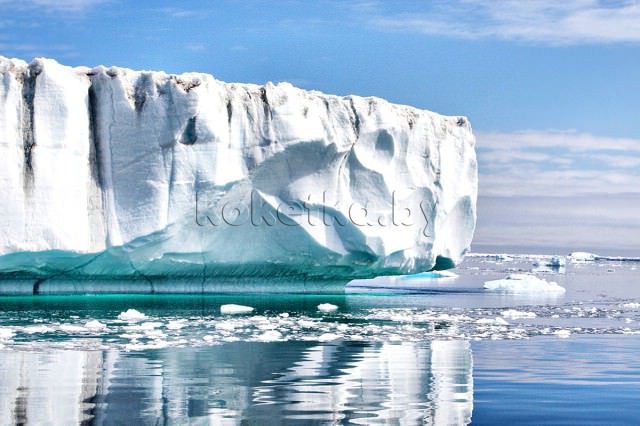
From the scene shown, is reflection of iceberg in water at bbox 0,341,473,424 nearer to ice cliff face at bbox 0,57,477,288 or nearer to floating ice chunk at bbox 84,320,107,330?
floating ice chunk at bbox 84,320,107,330

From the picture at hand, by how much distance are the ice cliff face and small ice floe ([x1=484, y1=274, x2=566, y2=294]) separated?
6512 mm

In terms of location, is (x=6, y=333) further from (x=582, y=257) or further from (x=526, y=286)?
(x=582, y=257)

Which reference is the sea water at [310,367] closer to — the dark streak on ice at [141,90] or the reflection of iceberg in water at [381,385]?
the reflection of iceberg in water at [381,385]

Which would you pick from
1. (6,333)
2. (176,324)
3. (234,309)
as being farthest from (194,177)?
(6,333)

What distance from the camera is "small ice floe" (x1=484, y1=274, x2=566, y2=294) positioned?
1003 inches

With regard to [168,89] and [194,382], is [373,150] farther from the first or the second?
[194,382]

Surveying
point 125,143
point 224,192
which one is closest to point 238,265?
point 224,192

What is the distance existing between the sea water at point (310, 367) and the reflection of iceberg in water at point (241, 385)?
0.01 meters

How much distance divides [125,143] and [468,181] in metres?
8.62

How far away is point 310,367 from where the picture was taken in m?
8.09

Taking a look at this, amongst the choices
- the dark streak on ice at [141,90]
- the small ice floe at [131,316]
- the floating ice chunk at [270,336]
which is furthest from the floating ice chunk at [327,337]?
the dark streak on ice at [141,90]

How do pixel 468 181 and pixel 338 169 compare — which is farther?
pixel 468 181

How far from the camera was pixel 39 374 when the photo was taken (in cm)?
739

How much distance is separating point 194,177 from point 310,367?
378 inches
